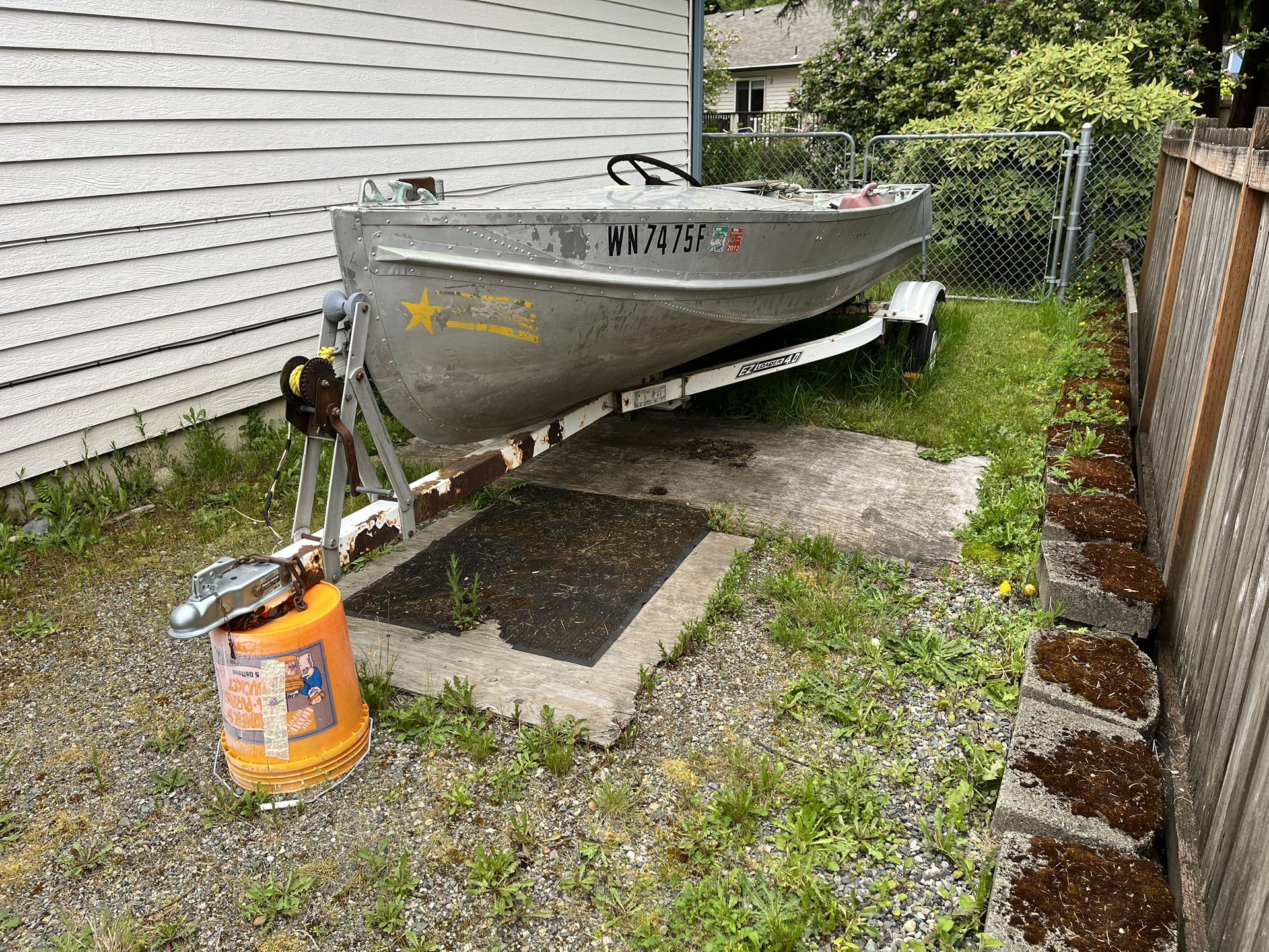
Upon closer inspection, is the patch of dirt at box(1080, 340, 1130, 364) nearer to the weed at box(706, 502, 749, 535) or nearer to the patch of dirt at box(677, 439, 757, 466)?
the patch of dirt at box(677, 439, 757, 466)

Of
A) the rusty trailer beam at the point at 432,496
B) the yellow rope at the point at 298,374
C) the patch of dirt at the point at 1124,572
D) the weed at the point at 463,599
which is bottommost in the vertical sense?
the weed at the point at 463,599

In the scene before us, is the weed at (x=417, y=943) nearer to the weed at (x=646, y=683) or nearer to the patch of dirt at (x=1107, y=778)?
the weed at (x=646, y=683)

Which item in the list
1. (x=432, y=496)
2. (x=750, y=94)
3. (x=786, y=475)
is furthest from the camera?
(x=750, y=94)

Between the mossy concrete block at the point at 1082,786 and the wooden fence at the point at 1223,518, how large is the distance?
102 millimetres

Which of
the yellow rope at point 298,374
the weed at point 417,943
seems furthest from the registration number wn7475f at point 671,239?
the weed at point 417,943

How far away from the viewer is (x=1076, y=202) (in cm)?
806

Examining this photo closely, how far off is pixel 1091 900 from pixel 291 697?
1970 mm

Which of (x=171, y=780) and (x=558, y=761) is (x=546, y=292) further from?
(x=171, y=780)

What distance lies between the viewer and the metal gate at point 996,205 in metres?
8.46

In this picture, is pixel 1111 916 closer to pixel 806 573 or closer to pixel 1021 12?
pixel 806 573

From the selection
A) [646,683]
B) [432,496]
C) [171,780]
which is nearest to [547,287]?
[432,496]

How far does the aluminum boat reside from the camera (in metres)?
2.64

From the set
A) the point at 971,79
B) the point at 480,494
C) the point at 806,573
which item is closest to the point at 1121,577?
the point at 806,573

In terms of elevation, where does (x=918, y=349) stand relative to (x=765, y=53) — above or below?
below
